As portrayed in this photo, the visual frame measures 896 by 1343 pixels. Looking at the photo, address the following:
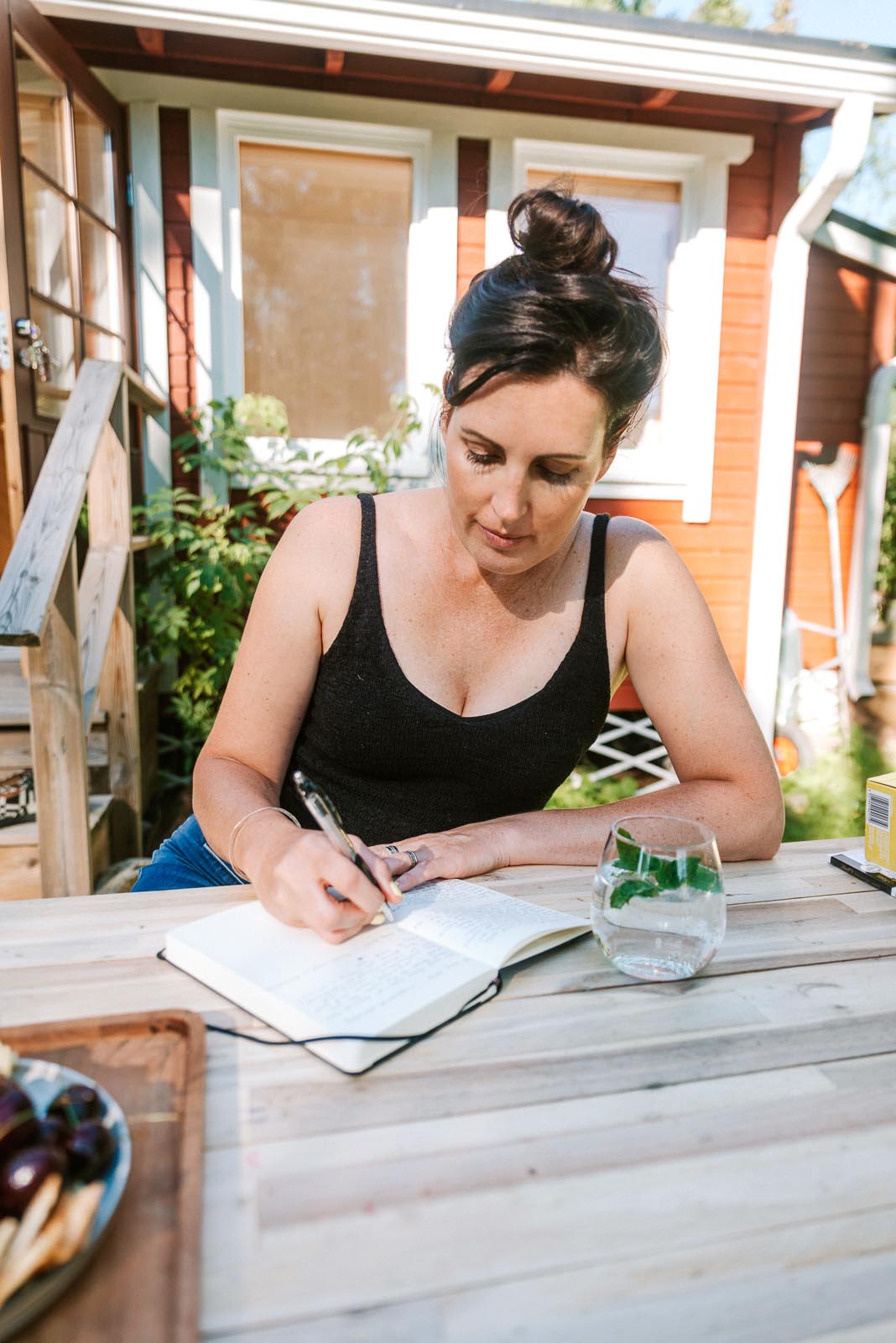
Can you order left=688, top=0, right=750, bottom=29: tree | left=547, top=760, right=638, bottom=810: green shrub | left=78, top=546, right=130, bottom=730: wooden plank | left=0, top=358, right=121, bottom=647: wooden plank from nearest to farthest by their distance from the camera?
left=0, top=358, right=121, bottom=647: wooden plank
left=78, top=546, right=130, bottom=730: wooden plank
left=547, top=760, right=638, bottom=810: green shrub
left=688, top=0, right=750, bottom=29: tree

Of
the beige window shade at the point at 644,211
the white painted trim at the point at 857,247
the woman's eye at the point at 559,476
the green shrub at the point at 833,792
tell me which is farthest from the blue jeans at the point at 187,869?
the white painted trim at the point at 857,247

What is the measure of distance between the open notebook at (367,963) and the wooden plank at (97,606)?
1682 millimetres

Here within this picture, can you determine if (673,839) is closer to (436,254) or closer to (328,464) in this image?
(328,464)

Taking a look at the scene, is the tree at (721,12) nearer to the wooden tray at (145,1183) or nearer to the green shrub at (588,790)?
the green shrub at (588,790)

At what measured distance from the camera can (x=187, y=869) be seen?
4.50 ft

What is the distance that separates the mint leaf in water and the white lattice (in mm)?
3359

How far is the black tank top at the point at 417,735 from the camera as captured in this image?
4.38 feet

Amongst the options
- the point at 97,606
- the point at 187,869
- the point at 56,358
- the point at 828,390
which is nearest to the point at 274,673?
the point at 187,869

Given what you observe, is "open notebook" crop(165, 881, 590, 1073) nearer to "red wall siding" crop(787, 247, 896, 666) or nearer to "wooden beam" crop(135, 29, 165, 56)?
"wooden beam" crop(135, 29, 165, 56)

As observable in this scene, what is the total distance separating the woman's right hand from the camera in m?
0.83

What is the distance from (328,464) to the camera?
12.0ft

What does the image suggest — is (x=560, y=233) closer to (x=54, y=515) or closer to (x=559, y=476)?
(x=559, y=476)

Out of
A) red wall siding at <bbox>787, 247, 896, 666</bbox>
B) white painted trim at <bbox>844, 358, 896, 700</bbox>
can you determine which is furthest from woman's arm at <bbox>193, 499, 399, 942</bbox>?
white painted trim at <bbox>844, 358, 896, 700</bbox>

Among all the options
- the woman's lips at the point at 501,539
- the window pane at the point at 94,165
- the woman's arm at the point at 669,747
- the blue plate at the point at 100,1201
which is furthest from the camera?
the window pane at the point at 94,165
